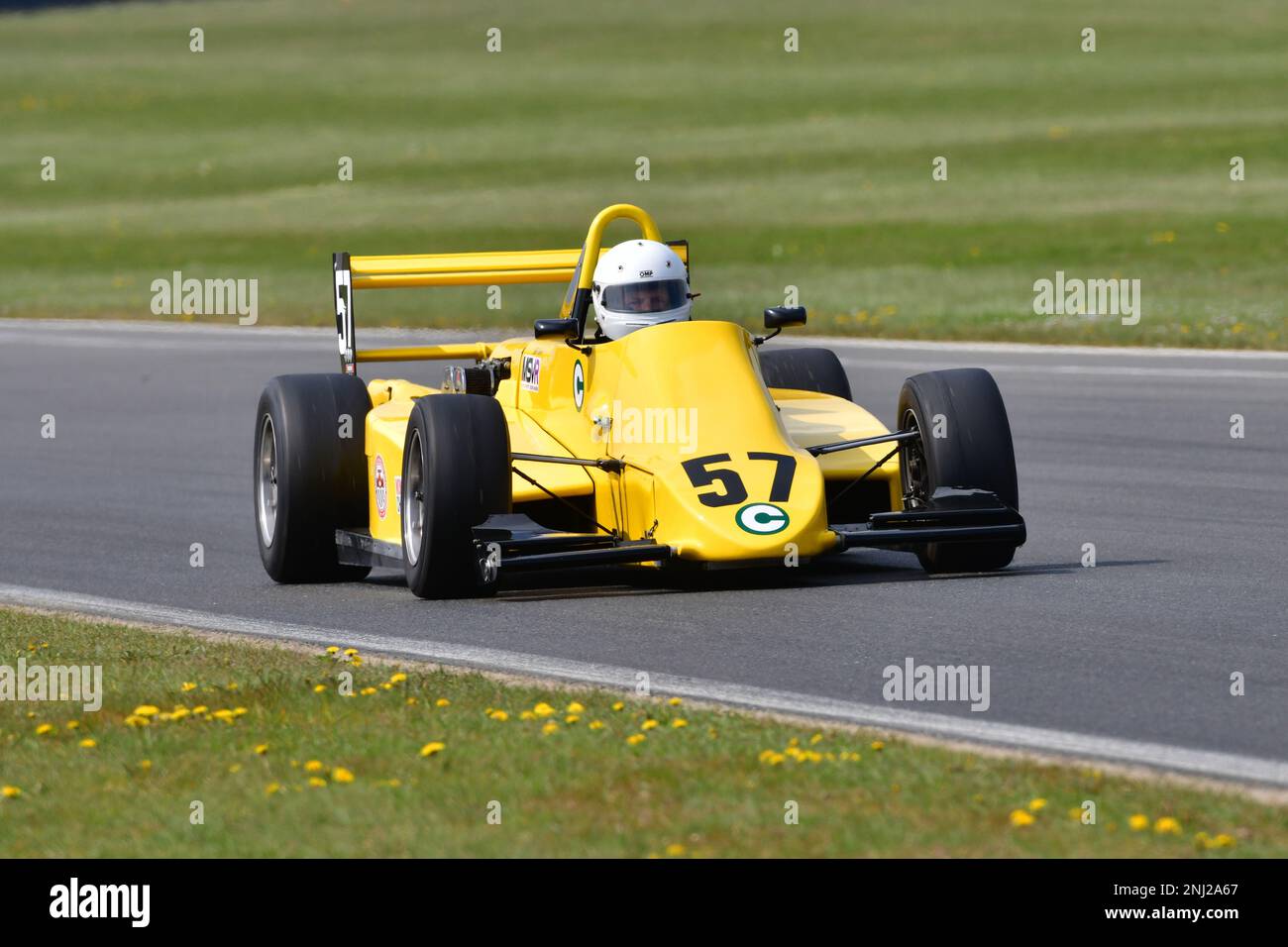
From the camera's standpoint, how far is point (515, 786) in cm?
664

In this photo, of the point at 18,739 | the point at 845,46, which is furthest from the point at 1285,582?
the point at 845,46

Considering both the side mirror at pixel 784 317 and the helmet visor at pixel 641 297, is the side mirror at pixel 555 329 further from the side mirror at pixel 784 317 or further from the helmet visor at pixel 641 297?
the side mirror at pixel 784 317

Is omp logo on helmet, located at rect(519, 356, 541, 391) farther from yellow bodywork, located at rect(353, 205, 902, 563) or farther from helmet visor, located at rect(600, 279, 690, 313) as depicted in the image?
helmet visor, located at rect(600, 279, 690, 313)

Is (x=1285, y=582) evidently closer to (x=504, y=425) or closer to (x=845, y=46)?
(x=504, y=425)

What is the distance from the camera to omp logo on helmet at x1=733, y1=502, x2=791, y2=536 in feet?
32.2

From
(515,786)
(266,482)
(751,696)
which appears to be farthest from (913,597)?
(266,482)

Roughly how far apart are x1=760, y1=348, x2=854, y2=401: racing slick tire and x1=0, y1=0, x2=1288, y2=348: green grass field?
12.0m

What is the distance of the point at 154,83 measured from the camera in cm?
7312

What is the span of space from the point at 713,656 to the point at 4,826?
3.10m

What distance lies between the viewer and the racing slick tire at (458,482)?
1007 cm

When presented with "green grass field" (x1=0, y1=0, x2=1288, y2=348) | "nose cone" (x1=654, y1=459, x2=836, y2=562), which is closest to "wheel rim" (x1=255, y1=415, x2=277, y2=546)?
"nose cone" (x1=654, y1=459, x2=836, y2=562)

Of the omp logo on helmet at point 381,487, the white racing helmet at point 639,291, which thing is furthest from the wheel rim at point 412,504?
the white racing helmet at point 639,291

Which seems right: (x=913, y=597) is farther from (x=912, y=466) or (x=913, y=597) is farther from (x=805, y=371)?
(x=805, y=371)

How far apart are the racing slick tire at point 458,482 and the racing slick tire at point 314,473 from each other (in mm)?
1220
